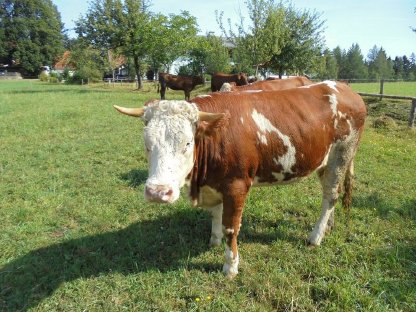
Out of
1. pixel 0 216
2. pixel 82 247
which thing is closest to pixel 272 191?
pixel 82 247

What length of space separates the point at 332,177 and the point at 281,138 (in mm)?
1073

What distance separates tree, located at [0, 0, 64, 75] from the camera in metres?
74.7

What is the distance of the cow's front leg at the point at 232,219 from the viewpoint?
3.47 m

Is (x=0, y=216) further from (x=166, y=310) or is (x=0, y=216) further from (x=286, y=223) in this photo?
(x=286, y=223)

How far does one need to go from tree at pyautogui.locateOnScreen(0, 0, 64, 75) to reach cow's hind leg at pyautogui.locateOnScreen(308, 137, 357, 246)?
271ft

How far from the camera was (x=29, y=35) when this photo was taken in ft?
257

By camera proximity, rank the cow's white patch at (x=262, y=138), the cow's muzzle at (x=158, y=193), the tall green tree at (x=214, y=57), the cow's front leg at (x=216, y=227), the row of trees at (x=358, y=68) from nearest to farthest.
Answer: the cow's muzzle at (x=158, y=193), the cow's white patch at (x=262, y=138), the cow's front leg at (x=216, y=227), the tall green tree at (x=214, y=57), the row of trees at (x=358, y=68)

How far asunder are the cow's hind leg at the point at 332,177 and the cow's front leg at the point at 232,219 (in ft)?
3.75

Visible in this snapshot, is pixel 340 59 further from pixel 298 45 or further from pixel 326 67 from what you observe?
pixel 298 45

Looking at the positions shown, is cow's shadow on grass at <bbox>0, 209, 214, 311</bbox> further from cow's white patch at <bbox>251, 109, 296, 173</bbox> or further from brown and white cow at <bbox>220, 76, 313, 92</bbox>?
brown and white cow at <bbox>220, 76, 313, 92</bbox>

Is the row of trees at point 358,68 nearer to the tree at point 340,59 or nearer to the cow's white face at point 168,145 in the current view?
the tree at point 340,59

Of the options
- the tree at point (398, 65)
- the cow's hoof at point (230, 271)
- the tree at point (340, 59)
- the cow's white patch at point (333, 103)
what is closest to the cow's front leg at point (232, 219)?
the cow's hoof at point (230, 271)

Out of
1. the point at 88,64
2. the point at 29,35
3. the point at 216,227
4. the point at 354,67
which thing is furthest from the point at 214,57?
the point at 354,67

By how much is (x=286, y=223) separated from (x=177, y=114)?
265 cm
